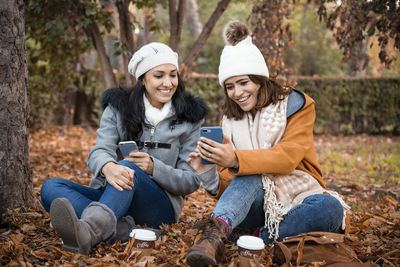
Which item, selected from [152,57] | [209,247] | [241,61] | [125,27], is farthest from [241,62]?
[125,27]

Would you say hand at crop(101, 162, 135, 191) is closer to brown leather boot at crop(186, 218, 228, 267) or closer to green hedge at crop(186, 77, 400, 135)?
brown leather boot at crop(186, 218, 228, 267)

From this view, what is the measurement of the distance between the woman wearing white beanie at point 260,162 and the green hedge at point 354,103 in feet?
25.3

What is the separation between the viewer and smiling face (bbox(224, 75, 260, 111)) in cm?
261

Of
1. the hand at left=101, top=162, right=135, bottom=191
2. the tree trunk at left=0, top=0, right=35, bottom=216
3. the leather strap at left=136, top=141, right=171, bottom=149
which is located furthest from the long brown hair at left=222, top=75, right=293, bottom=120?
the tree trunk at left=0, top=0, right=35, bottom=216

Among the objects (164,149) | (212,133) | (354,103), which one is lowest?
(354,103)

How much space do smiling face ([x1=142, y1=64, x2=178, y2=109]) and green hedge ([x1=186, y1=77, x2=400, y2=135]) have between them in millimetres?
7761

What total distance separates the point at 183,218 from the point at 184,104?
3.19 ft

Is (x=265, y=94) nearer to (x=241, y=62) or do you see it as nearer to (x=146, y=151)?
(x=241, y=62)

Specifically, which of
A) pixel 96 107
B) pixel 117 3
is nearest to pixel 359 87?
pixel 96 107

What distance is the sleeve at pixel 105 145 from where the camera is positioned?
255 centimetres

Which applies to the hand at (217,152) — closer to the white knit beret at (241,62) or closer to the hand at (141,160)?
the hand at (141,160)

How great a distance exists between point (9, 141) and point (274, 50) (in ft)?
12.0

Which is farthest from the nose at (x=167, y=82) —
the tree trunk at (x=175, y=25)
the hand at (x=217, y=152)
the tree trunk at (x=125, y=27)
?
the tree trunk at (x=175, y=25)

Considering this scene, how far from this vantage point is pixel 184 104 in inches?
111
